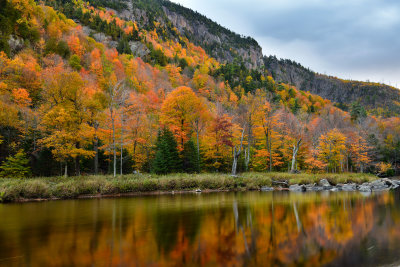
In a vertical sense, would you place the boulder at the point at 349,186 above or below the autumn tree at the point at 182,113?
below

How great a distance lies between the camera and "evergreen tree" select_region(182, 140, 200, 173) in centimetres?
3359

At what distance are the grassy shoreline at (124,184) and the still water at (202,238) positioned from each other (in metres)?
7.65

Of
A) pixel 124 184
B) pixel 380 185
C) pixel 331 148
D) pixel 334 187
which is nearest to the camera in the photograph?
pixel 124 184

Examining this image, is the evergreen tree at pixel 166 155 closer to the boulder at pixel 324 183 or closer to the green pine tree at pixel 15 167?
the green pine tree at pixel 15 167

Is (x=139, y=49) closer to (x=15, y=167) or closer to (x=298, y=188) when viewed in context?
(x=15, y=167)

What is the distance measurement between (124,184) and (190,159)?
11.1 m

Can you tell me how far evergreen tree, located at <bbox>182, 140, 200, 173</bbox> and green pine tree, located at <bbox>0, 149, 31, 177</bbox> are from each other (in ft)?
56.2

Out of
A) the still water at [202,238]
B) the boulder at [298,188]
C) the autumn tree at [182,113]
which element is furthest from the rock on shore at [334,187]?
the still water at [202,238]

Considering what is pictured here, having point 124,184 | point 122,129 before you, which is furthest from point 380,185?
point 122,129

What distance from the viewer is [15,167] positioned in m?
26.0

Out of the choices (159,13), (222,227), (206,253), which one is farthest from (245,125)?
(159,13)

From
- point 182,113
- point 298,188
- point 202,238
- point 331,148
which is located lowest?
A: point 298,188

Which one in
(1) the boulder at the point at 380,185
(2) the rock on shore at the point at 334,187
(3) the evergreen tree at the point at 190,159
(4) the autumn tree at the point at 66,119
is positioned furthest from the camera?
(3) the evergreen tree at the point at 190,159

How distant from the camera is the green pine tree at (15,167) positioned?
1012 inches
